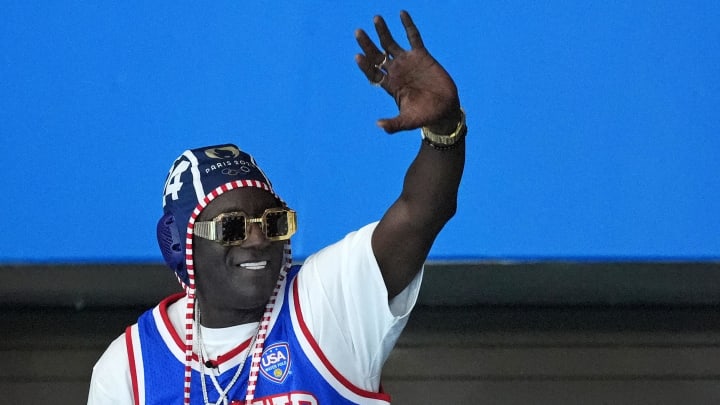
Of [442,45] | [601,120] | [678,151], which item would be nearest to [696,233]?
[678,151]

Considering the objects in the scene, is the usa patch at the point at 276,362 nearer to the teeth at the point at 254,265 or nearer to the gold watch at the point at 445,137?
the teeth at the point at 254,265

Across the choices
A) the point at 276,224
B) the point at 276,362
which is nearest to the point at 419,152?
the point at 276,224

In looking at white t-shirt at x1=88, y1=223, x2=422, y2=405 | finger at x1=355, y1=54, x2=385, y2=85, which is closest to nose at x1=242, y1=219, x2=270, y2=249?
white t-shirt at x1=88, y1=223, x2=422, y2=405

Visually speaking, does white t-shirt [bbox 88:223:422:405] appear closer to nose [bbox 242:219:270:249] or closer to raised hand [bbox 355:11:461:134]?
nose [bbox 242:219:270:249]

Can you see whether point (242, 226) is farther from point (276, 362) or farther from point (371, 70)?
point (371, 70)

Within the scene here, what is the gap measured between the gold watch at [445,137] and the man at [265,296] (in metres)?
0.02

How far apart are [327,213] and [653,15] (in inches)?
38.4

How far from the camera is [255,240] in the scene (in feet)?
4.73

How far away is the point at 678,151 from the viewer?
2.32 metres

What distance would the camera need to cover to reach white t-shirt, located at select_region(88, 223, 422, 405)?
4.63 feet

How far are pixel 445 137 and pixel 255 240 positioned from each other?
0.37m

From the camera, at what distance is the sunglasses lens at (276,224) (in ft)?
4.76

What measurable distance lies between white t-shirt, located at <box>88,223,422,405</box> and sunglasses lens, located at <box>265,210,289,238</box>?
83mm

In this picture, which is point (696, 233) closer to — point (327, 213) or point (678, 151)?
point (678, 151)
